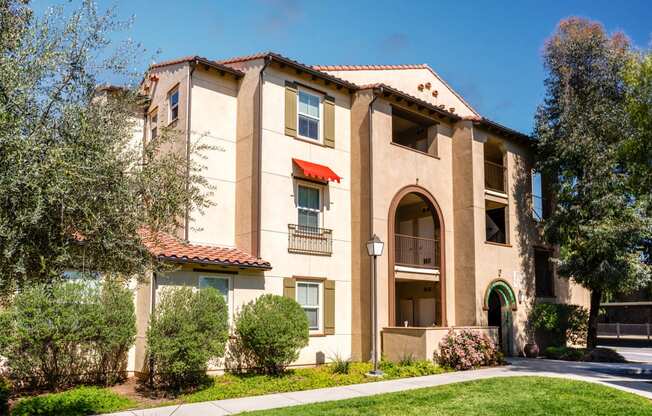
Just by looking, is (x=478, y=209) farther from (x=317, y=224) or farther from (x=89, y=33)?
(x=89, y=33)

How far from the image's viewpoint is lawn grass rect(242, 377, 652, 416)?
37.1 feet

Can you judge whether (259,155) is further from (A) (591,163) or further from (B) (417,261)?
(A) (591,163)

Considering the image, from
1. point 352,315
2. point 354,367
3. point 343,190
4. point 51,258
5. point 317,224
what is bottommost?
point 354,367

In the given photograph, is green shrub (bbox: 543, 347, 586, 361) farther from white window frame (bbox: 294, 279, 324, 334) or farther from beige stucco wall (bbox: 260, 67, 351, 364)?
white window frame (bbox: 294, 279, 324, 334)

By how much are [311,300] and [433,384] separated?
Result: 17.5 ft

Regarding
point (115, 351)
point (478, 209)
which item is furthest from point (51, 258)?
point (478, 209)

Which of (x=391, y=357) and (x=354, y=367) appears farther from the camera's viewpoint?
(x=391, y=357)

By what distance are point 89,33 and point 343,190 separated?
1242cm

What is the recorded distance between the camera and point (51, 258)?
27.1ft

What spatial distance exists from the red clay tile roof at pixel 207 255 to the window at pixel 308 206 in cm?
242

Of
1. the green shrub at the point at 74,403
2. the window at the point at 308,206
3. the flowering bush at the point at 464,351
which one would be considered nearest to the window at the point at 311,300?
the window at the point at 308,206

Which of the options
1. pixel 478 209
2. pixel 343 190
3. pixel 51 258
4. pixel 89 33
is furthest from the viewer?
pixel 478 209

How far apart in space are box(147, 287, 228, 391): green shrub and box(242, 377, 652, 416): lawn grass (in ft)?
10.4

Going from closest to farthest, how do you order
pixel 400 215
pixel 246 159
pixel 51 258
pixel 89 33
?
pixel 51 258
pixel 89 33
pixel 246 159
pixel 400 215
